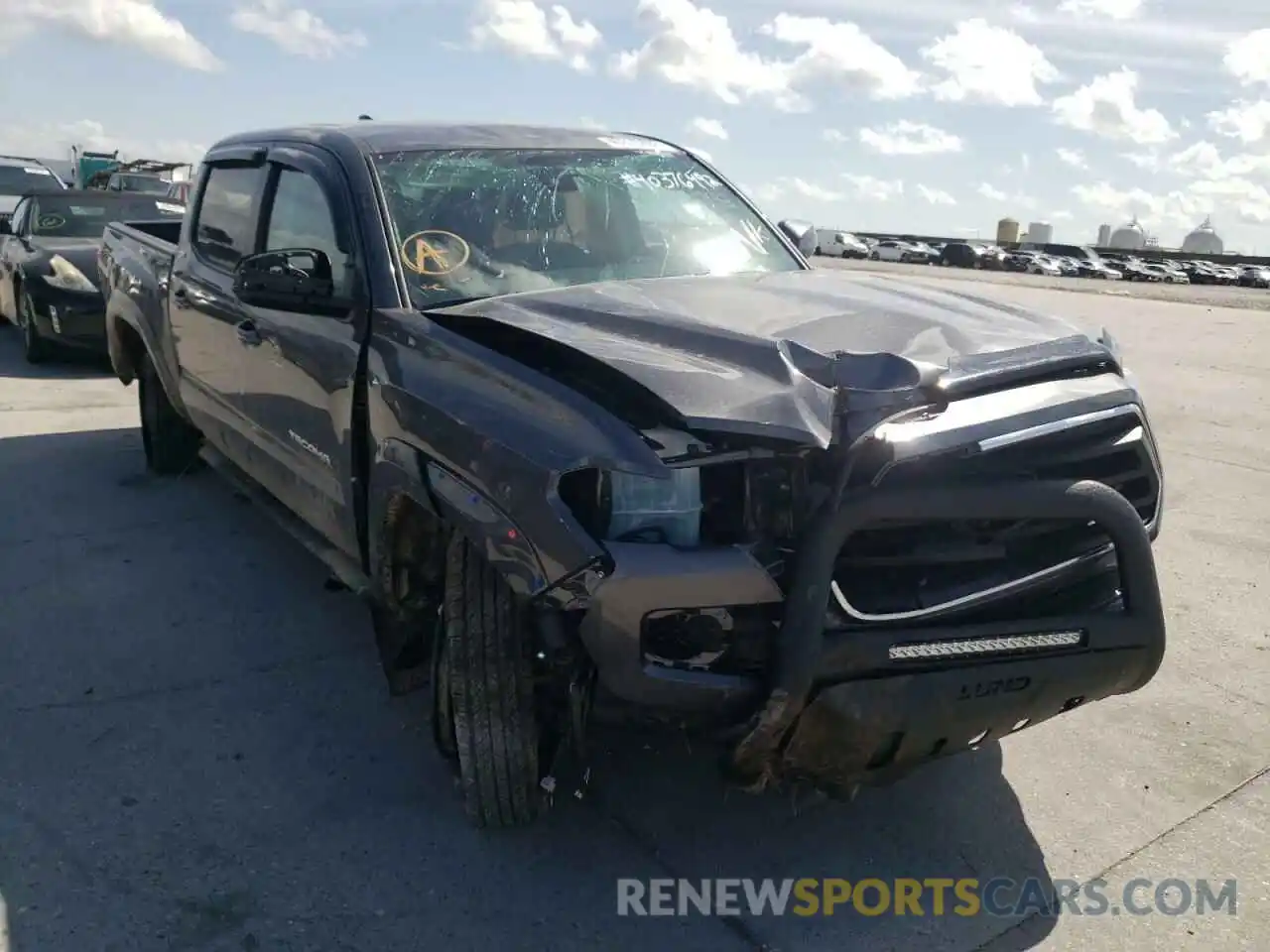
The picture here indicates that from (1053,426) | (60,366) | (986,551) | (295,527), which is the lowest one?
(60,366)

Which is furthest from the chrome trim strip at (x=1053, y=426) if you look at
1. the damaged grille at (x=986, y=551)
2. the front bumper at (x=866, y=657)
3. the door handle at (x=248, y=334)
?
the door handle at (x=248, y=334)

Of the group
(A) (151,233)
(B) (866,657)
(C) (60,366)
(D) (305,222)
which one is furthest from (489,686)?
(C) (60,366)

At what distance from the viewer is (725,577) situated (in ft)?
7.77

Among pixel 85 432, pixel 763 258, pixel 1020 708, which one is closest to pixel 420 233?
pixel 763 258

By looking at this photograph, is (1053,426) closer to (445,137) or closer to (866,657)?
(866,657)

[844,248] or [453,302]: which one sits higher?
[453,302]

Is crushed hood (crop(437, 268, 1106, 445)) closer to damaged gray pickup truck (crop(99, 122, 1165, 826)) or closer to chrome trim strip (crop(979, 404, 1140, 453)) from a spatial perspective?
damaged gray pickup truck (crop(99, 122, 1165, 826))

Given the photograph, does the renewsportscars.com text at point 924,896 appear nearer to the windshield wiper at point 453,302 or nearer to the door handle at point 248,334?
the windshield wiper at point 453,302

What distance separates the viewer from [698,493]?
8.23ft

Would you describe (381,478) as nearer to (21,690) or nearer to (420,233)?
(420,233)

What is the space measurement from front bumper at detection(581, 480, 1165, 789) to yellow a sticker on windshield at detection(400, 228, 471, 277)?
4.88 ft

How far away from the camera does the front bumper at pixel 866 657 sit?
2379mm

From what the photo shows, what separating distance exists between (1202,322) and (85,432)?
601 inches

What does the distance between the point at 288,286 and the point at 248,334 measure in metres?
0.87
